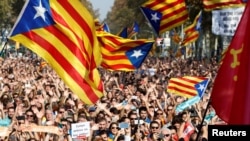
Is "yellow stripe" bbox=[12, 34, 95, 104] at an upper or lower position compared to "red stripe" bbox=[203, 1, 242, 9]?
lower

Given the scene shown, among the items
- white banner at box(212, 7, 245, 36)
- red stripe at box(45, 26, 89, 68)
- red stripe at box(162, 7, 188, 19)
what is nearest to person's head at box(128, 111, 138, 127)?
red stripe at box(45, 26, 89, 68)

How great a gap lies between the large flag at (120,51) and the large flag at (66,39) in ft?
10.8

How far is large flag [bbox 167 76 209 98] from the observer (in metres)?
15.0

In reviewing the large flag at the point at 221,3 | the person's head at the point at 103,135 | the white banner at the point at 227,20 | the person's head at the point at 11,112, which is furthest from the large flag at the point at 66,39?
the white banner at the point at 227,20

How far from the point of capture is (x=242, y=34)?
593 centimetres

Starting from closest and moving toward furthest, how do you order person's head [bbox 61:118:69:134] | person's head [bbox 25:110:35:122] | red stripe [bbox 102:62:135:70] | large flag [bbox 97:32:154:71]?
person's head [bbox 61:118:69:134] < person's head [bbox 25:110:35:122] < red stripe [bbox 102:62:135:70] < large flag [bbox 97:32:154:71]

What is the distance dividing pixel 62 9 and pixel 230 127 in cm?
437

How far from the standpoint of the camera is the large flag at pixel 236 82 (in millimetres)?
5820

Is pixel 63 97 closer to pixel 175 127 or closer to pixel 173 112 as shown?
pixel 173 112

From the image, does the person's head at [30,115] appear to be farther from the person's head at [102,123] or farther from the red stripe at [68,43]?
the red stripe at [68,43]

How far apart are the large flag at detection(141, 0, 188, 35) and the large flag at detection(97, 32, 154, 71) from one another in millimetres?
5435

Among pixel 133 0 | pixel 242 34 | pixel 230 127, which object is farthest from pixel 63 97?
pixel 133 0

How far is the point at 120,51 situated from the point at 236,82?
6.69 metres

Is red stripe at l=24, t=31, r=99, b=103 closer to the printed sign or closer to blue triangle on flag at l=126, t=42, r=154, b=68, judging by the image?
the printed sign
